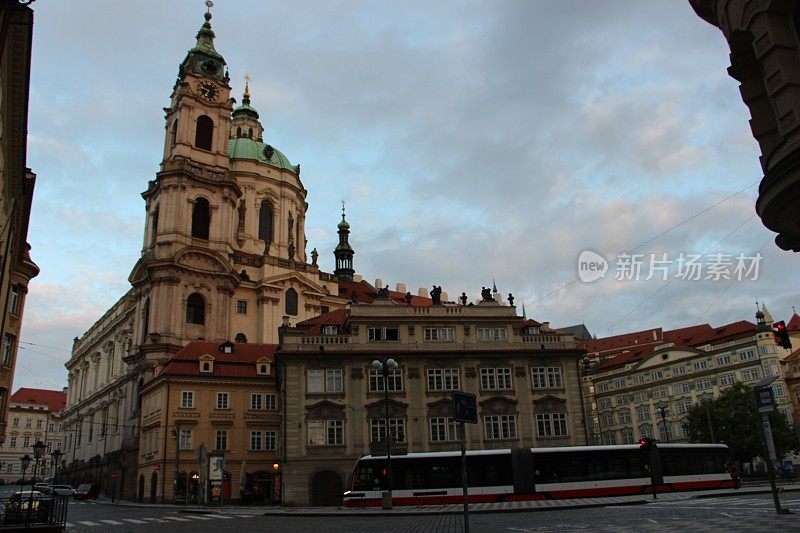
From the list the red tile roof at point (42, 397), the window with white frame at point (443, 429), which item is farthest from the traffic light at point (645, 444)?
the red tile roof at point (42, 397)

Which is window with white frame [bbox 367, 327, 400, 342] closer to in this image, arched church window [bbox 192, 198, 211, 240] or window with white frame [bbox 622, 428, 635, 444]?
arched church window [bbox 192, 198, 211, 240]

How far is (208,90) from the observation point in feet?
254

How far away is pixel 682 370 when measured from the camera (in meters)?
75.2

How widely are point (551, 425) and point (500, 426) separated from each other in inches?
140

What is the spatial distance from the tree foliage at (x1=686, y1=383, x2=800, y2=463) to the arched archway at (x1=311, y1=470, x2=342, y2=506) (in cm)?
3305

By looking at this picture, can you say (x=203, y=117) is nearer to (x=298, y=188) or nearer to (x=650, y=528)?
(x=298, y=188)

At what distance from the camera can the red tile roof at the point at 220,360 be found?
51.5 metres

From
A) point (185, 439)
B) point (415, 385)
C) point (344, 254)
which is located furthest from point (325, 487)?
point (344, 254)

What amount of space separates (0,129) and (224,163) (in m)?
56.4

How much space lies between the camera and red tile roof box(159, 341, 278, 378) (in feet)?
169

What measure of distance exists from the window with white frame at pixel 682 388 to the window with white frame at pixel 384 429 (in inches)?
1726

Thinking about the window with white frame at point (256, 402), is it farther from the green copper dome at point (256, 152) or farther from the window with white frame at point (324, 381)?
the green copper dome at point (256, 152)

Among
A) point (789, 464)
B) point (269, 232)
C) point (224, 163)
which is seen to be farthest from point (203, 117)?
point (789, 464)

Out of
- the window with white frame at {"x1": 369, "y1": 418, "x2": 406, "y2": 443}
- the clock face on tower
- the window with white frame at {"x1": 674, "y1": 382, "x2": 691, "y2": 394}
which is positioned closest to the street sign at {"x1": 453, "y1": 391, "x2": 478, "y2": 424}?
the window with white frame at {"x1": 369, "y1": 418, "x2": 406, "y2": 443}
